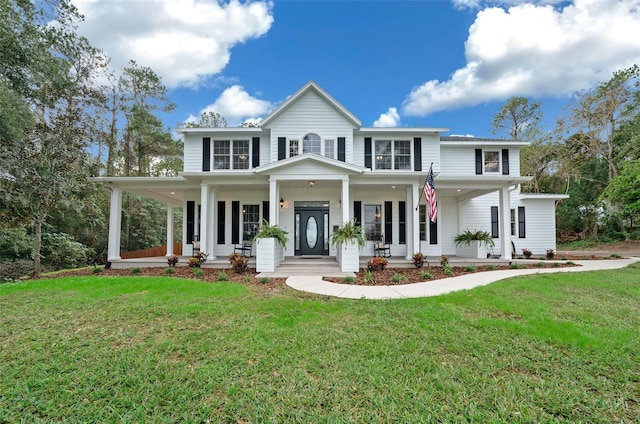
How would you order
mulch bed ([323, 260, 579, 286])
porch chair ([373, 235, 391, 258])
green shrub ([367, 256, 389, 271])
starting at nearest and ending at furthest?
mulch bed ([323, 260, 579, 286]) → green shrub ([367, 256, 389, 271]) → porch chair ([373, 235, 391, 258])

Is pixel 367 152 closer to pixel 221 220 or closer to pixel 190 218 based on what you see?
pixel 221 220

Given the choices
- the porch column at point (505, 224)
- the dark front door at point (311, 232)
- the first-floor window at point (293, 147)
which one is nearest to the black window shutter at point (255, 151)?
the first-floor window at point (293, 147)

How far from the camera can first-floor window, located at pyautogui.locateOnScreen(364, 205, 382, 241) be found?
1295cm

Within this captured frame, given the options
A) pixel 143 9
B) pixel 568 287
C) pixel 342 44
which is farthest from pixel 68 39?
pixel 568 287

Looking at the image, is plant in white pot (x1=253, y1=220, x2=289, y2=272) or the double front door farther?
the double front door

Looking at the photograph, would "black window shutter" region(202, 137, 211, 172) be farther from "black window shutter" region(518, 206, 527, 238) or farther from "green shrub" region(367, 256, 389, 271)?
"black window shutter" region(518, 206, 527, 238)

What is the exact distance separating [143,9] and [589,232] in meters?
33.1

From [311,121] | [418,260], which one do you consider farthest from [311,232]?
[311,121]

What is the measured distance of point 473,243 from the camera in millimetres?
12148

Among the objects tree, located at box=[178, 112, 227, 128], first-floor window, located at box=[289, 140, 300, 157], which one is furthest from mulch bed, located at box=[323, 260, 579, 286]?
tree, located at box=[178, 112, 227, 128]

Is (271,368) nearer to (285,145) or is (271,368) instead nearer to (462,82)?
(285,145)

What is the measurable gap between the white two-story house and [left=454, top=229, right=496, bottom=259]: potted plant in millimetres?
432

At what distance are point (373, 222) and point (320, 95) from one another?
5967 mm

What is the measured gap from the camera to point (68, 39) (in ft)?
47.1
